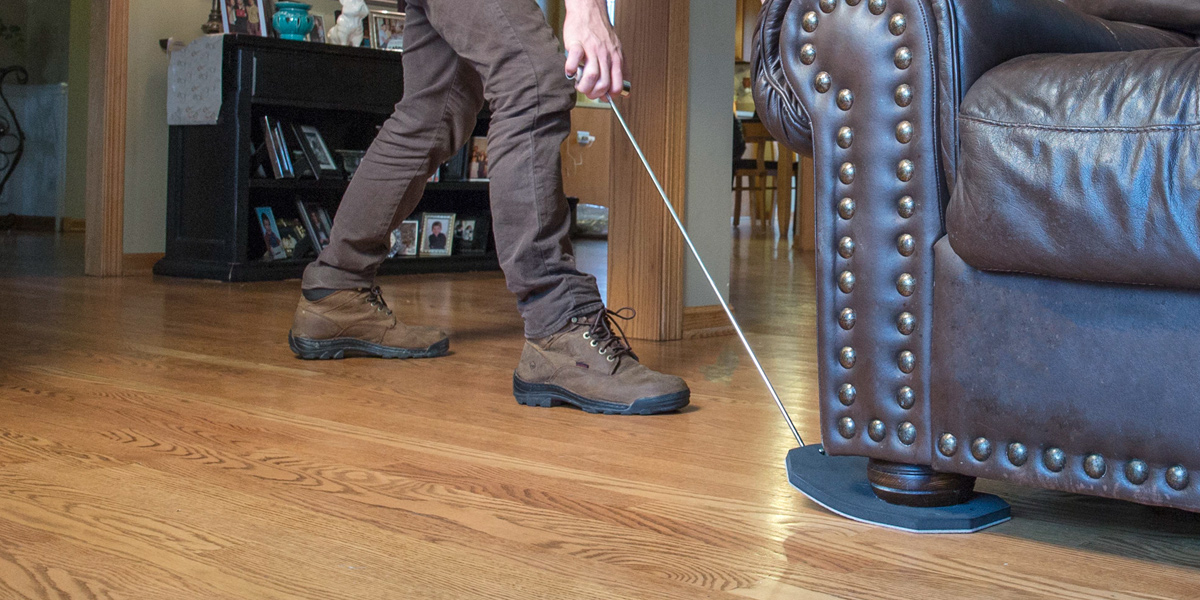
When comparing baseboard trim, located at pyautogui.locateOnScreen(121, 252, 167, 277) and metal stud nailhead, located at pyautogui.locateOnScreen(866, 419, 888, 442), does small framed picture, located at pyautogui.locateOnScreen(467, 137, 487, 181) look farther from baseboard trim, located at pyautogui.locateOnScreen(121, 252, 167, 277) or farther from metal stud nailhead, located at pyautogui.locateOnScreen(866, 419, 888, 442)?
metal stud nailhead, located at pyautogui.locateOnScreen(866, 419, 888, 442)

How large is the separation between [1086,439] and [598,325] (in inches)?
32.1

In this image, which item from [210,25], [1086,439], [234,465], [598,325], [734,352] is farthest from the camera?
[210,25]

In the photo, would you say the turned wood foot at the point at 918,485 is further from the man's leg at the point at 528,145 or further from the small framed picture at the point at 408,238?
the small framed picture at the point at 408,238

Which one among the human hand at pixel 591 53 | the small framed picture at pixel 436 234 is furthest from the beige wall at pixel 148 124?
the human hand at pixel 591 53

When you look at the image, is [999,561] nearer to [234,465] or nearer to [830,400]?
[830,400]

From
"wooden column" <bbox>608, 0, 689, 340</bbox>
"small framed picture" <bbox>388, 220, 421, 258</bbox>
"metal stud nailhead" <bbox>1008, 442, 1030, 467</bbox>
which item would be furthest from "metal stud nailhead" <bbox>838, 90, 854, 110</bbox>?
"small framed picture" <bbox>388, 220, 421, 258</bbox>

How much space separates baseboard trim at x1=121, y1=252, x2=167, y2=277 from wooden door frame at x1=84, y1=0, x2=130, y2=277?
7 cm

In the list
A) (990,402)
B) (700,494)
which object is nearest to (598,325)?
(700,494)

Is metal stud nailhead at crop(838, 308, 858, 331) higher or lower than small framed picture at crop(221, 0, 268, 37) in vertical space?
lower

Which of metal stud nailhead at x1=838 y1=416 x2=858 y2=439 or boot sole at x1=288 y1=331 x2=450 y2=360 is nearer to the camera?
metal stud nailhead at x1=838 y1=416 x2=858 y2=439

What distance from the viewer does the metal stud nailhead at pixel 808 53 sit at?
97 centimetres

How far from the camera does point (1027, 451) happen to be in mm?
899

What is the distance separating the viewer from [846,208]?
0.97 metres

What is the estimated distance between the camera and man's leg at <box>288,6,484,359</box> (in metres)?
1.85
